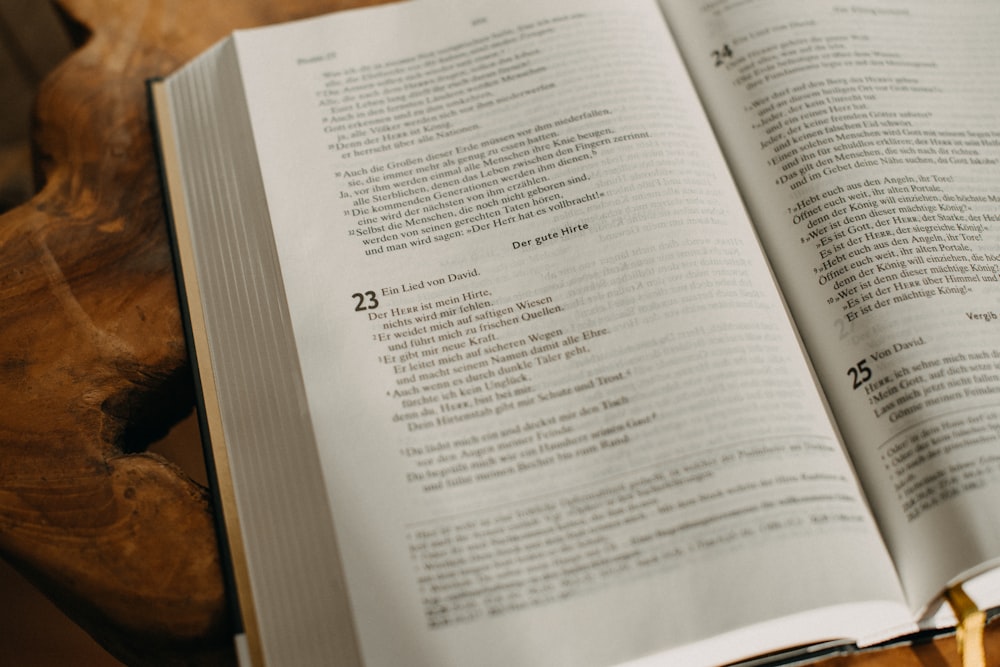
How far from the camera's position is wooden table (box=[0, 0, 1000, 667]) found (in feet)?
1.21

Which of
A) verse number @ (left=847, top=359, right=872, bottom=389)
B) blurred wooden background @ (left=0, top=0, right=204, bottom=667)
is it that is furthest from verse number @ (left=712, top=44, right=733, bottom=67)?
blurred wooden background @ (left=0, top=0, right=204, bottom=667)

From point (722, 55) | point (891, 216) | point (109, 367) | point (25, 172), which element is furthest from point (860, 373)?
point (25, 172)

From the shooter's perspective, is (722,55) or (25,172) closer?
(722,55)

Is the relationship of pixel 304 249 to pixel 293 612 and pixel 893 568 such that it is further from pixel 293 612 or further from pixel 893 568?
pixel 893 568

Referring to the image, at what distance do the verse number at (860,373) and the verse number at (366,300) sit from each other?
24 centimetres

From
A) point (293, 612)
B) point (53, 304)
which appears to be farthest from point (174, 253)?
point (293, 612)

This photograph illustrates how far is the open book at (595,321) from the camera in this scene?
351 millimetres

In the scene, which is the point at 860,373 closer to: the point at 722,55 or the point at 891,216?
the point at 891,216

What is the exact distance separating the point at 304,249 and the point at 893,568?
1.08 ft

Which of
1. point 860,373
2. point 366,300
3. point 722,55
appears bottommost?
point 860,373

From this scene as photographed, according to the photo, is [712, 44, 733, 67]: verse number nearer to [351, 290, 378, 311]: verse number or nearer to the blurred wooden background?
[351, 290, 378, 311]: verse number

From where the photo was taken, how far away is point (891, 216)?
42cm

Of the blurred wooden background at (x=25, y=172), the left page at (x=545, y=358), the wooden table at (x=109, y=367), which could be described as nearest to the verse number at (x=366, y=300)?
the left page at (x=545, y=358)

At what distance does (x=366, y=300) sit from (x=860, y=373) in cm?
25
